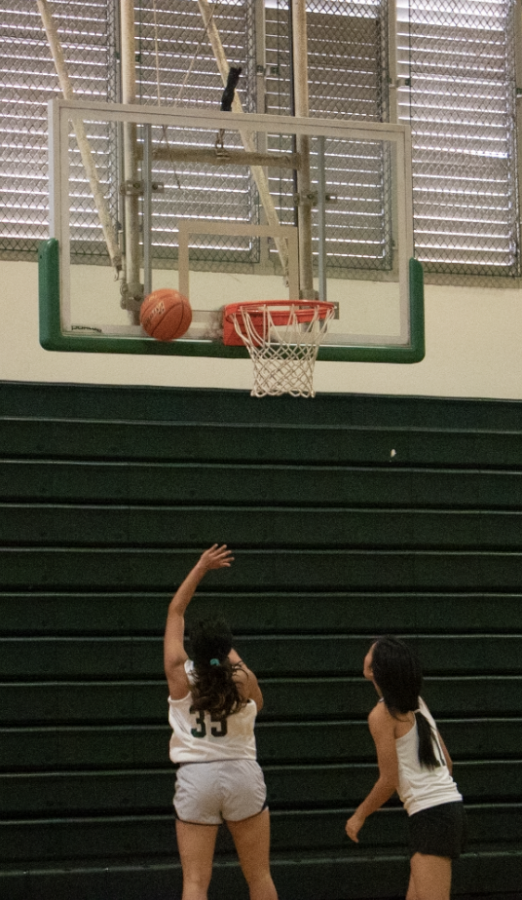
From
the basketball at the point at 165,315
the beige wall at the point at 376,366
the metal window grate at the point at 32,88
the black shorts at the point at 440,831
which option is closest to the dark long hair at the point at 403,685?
the black shorts at the point at 440,831

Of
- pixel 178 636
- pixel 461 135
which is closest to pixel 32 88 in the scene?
pixel 461 135

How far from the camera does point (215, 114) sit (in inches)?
189

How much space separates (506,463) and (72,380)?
2802mm

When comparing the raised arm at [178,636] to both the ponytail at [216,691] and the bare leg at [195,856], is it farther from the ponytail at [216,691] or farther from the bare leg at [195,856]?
the bare leg at [195,856]

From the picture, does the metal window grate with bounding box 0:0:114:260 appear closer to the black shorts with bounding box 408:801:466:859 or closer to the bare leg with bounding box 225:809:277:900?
the bare leg with bounding box 225:809:277:900

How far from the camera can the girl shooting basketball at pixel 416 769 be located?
3.62 meters

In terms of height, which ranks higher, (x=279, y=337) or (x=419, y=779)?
(x=279, y=337)

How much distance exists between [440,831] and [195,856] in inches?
38.4

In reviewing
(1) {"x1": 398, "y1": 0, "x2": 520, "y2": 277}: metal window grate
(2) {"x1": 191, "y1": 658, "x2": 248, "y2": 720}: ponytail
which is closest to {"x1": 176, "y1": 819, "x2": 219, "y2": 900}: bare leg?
(2) {"x1": 191, "y1": 658, "x2": 248, "y2": 720}: ponytail

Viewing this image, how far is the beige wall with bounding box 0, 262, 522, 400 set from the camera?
21.3ft

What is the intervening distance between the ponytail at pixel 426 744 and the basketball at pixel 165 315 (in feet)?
6.30

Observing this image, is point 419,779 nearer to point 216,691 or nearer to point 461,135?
point 216,691

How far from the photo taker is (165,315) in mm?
4520

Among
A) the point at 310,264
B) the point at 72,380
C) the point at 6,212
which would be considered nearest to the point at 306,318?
the point at 310,264
